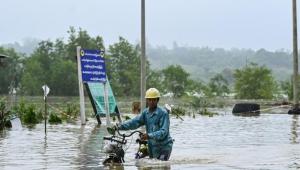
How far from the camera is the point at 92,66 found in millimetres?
29000

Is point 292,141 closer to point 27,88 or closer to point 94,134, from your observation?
point 94,134

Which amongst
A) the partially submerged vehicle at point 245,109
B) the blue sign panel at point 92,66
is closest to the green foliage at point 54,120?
the blue sign panel at point 92,66

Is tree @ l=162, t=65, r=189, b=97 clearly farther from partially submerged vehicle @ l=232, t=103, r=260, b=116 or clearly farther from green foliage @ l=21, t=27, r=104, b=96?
partially submerged vehicle @ l=232, t=103, r=260, b=116

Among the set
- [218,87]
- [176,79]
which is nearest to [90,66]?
[176,79]

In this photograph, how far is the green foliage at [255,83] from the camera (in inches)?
3088

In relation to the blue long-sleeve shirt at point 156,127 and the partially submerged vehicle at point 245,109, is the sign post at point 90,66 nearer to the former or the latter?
the partially submerged vehicle at point 245,109

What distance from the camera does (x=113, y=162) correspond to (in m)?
13.6

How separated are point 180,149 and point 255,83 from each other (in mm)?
62688

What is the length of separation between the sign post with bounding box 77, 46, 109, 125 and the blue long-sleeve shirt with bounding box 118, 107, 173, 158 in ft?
52.3

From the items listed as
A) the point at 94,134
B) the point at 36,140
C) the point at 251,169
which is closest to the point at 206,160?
the point at 251,169

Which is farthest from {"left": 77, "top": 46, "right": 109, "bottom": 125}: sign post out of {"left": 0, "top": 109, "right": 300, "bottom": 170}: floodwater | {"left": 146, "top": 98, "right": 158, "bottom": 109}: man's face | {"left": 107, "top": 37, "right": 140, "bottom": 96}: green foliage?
{"left": 107, "top": 37, "right": 140, "bottom": 96}: green foliage

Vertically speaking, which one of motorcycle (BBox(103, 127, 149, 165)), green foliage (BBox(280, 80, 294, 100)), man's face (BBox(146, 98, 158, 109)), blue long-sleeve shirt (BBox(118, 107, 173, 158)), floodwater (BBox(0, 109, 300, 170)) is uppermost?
green foliage (BBox(280, 80, 294, 100))

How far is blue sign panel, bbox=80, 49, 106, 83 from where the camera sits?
2878 centimetres

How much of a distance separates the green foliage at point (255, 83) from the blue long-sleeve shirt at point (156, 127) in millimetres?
65603
